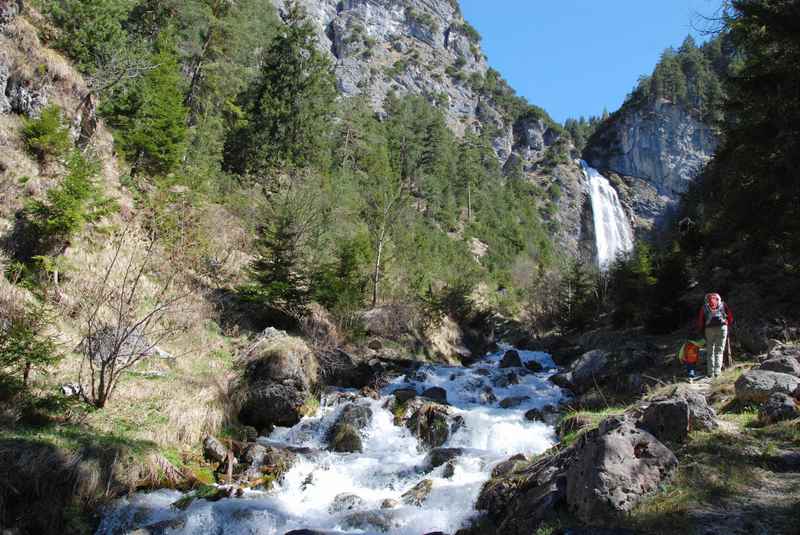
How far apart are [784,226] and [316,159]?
2240 centimetres

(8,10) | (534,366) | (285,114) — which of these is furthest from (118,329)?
(285,114)

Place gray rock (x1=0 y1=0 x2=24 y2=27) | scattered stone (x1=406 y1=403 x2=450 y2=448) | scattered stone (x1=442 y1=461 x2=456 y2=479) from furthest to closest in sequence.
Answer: gray rock (x1=0 y1=0 x2=24 y2=27) → scattered stone (x1=406 y1=403 x2=450 y2=448) → scattered stone (x1=442 y1=461 x2=456 y2=479)

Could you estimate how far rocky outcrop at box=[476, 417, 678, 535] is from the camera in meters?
4.37

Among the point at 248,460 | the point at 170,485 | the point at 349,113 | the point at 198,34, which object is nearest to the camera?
the point at 170,485

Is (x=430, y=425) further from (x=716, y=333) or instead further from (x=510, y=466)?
(x=716, y=333)

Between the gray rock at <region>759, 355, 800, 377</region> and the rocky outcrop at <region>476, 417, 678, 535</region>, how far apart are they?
118 inches

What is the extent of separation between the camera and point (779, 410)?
5633mm

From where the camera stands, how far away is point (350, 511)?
7.45 meters

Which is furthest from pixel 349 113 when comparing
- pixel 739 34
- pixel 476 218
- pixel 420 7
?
pixel 420 7

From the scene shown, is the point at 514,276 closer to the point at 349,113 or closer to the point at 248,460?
the point at 349,113

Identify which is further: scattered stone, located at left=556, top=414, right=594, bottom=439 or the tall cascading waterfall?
the tall cascading waterfall

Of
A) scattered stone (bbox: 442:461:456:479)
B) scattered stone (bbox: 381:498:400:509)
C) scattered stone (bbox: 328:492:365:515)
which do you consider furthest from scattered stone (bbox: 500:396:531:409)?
scattered stone (bbox: 328:492:365:515)

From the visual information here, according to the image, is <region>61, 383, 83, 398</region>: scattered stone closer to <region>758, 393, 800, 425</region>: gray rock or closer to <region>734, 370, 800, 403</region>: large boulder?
<region>758, 393, 800, 425</region>: gray rock

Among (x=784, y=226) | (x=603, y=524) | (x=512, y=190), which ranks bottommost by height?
(x=603, y=524)
